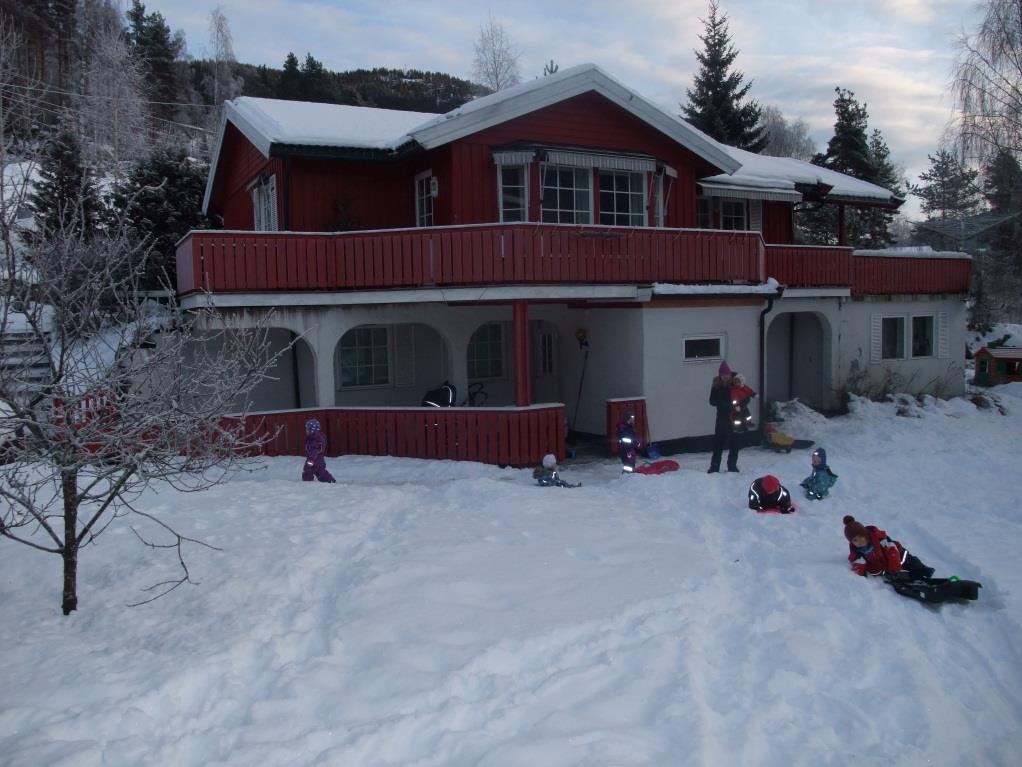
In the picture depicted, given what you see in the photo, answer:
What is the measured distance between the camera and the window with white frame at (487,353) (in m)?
18.3

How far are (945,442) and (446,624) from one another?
12.5 metres

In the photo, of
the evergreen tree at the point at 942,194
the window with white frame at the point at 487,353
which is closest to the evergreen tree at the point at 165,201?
the window with white frame at the point at 487,353

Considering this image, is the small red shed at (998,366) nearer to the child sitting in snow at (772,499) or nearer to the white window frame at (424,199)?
the child sitting in snow at (772,499)

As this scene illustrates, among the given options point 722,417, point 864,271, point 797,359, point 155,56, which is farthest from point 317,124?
point 155,56

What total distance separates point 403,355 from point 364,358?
857 millimetres

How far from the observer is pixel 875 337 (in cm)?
1914

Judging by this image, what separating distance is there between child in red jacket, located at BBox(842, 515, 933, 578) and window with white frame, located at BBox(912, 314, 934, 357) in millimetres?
14246

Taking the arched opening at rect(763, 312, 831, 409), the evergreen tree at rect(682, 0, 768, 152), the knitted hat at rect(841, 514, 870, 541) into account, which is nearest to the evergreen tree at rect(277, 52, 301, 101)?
the evergreen tree at rect(682, 0, 768, 152)

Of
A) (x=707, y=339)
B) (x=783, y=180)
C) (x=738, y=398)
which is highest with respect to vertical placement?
(x=783, y=180)

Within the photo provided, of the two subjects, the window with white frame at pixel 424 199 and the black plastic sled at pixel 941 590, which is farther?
the window with white frame at pixel 424 199

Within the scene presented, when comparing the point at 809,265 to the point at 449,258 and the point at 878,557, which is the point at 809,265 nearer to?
the point at 449,258

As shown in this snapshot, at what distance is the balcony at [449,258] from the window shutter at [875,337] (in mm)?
6038

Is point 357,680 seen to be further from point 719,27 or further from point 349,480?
point 719,27

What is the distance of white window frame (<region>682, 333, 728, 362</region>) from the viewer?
1514 centimetres
